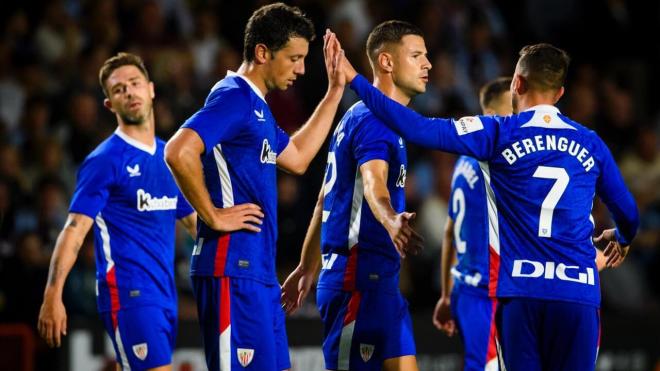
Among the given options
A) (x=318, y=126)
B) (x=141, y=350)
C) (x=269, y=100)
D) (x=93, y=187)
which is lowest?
(x=141, y=350)

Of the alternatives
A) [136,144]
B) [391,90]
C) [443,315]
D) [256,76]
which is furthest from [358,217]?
[443,315]

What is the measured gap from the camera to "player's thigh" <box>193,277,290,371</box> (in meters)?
5.84

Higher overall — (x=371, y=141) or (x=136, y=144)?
(x=136, y=144)

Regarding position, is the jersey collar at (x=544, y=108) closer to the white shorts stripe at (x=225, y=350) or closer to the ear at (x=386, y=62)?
the ear at (x=386, y=62)

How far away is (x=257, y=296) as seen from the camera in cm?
591

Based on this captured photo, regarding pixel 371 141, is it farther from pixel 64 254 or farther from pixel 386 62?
pixel 64 254

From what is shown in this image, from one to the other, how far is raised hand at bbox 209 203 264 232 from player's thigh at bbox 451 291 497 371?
101 inches

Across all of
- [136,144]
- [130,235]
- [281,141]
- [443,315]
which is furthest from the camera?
[443,315]

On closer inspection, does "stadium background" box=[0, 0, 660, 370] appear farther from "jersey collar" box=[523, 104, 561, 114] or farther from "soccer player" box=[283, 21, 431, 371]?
"jersey collar" box=[523, 104, 561, 114]

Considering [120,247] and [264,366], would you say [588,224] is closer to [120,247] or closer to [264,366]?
[264,366]

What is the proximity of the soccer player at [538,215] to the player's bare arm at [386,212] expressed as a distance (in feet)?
1.21

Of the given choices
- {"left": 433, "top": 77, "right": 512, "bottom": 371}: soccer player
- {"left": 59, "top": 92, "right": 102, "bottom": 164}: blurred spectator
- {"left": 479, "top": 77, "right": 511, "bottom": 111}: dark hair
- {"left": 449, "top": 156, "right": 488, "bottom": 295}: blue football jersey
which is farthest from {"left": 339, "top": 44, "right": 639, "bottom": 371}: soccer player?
{"left": 59, "top": 92, "right": 102, "bottom": 164}: blurred spectator

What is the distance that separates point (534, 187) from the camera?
6.09m

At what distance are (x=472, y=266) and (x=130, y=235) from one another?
2.52 m
